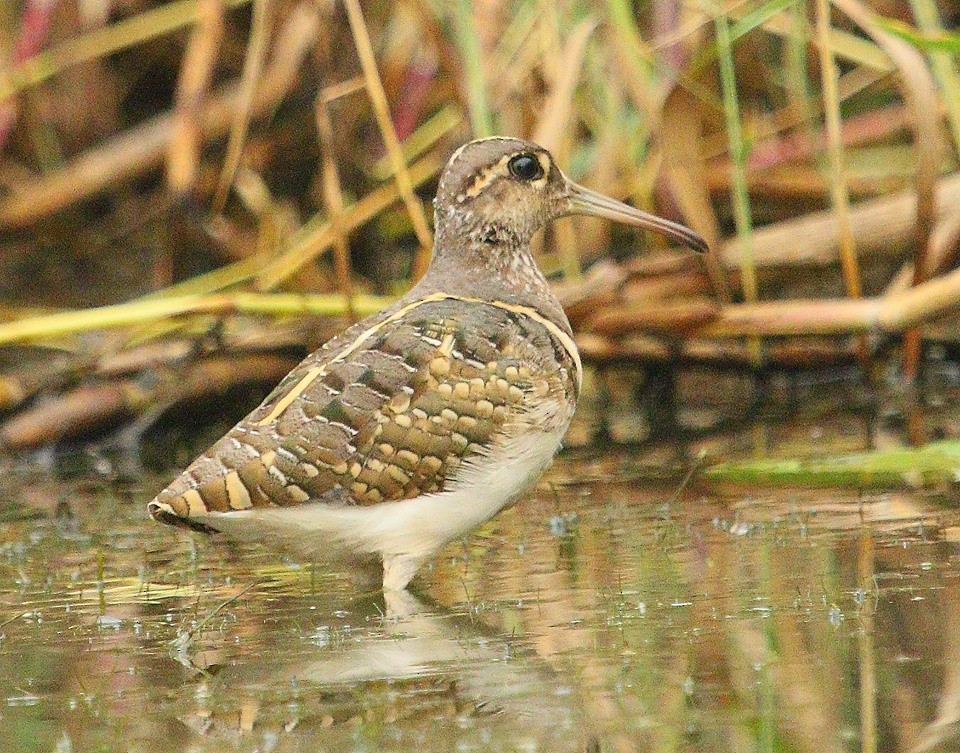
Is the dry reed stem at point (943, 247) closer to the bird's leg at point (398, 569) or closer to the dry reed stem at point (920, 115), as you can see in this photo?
the dry reed stem at point (920, 115)

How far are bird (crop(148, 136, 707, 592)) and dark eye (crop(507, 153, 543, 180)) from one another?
1.95ft

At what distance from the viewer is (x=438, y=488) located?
4.41 meters

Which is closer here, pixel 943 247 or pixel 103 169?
pixel 943 247

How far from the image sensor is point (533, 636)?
12.8 ft

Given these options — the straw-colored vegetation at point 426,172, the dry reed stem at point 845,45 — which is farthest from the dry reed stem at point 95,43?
the dry reed stem at point 845,45

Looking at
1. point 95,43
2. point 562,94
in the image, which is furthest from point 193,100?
point 562,94

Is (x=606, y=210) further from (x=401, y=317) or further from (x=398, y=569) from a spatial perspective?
(x=398, y=569)

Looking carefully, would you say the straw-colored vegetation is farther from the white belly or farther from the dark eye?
the white belly

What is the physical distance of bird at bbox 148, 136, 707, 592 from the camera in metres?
4.29

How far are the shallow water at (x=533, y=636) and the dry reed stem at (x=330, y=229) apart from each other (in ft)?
5.99

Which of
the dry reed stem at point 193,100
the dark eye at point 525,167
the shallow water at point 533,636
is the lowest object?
the shallow water at point 533,636

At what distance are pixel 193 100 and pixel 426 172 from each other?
1.16 meters

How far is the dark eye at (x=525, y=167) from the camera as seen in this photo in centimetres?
514

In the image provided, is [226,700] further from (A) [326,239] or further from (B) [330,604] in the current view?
(A) [326,239]
